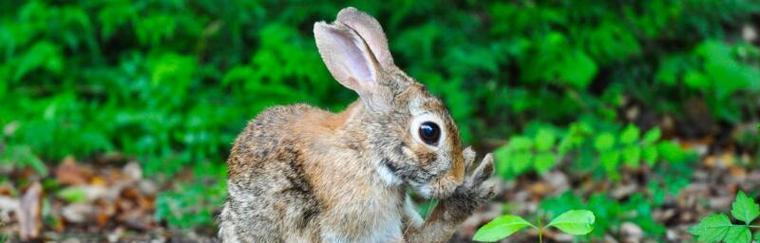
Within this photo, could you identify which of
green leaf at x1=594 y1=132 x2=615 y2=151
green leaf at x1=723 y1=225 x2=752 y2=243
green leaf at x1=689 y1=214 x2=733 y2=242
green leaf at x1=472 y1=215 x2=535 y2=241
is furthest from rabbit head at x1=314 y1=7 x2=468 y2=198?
green leaf at x1=594 y1=132 x2=615 y2=151

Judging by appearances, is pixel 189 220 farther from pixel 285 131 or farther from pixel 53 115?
pixel 53 115

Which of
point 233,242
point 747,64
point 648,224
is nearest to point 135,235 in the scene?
point 233,242

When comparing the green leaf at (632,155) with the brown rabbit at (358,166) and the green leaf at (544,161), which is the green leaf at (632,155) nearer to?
the green leaf at (544,161)

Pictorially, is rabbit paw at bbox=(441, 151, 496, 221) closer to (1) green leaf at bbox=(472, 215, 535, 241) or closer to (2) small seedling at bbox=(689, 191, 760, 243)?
(1) green leaf at bbox=(472, 215, 535, 241)

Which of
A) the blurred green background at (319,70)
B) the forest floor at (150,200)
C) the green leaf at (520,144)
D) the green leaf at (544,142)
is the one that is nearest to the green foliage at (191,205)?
the forest floor at (150,200)

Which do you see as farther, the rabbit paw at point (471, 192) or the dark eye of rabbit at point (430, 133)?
the rabbit paw at point (471, 192)

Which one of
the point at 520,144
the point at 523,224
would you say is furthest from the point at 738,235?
the point at 520,144

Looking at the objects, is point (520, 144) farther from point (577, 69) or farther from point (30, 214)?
point (30, 214)

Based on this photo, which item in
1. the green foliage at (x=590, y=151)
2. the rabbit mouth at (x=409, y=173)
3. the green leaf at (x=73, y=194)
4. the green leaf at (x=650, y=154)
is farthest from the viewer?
the green leaf at (x=73, y=194)
